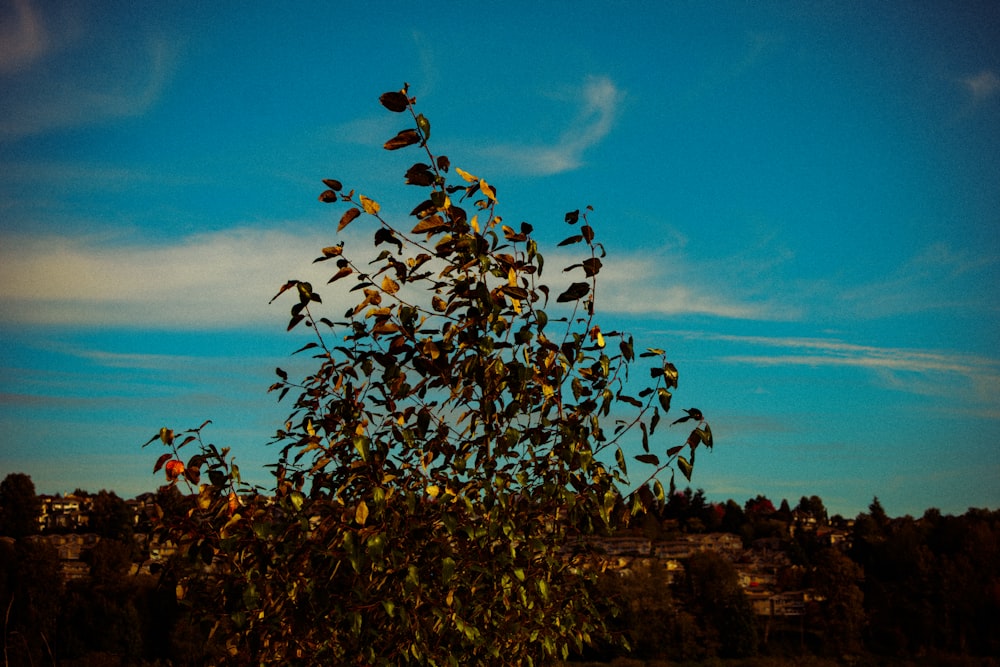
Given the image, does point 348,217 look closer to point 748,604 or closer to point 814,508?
point 748,604

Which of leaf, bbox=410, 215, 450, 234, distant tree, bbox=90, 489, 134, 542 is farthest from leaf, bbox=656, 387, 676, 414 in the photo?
distant tree, bbox=90, 489, 134, 542

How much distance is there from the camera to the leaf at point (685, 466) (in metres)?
4.11

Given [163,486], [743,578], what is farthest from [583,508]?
[743,578]

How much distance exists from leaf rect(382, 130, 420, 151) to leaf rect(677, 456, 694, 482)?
2075 millimetres

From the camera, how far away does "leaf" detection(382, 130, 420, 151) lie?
12.3ft

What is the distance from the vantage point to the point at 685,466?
412cm

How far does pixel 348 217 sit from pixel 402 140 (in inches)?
17.2

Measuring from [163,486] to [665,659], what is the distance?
217ft

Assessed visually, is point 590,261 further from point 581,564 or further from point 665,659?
point 665,659

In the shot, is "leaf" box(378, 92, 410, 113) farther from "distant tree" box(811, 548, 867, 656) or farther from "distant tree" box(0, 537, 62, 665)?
"distant tree" box(811, 548, 867, 656)

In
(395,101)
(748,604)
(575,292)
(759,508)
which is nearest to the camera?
(395,101)

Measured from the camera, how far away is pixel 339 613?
12.6ft

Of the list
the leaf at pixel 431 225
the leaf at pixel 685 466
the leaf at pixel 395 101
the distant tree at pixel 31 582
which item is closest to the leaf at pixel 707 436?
the leaf at pixel 685 466

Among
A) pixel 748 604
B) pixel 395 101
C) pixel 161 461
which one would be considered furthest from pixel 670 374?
pixel 748 604
